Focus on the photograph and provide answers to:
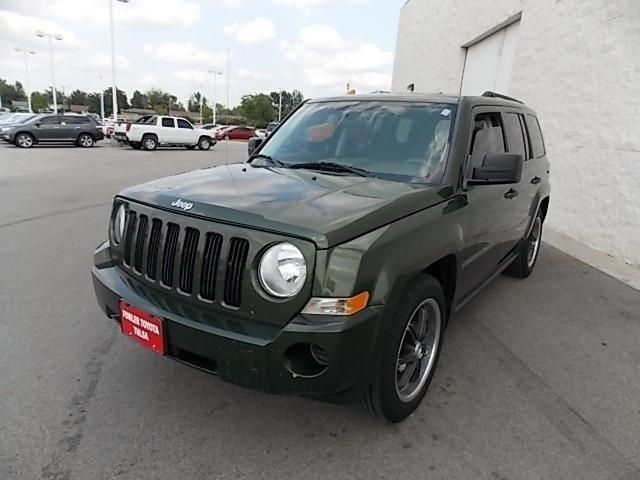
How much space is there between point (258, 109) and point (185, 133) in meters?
54.9

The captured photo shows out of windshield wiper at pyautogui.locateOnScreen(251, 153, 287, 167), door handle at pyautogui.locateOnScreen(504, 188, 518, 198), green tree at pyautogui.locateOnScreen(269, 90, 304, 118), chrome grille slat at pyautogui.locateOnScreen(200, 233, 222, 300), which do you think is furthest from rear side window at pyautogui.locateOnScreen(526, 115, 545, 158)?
green tree at pyautogui.locateOnScreen(269, 90, 304, 118)

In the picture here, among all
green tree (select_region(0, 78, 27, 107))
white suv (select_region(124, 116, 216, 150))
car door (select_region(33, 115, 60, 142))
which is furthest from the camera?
green tree (select_region(0, 78, 27, 107))

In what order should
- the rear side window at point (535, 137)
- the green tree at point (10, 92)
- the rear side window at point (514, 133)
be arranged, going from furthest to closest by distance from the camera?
the green tree at point (10, 92) < the rear side window at point (535, 137) < the rear side window at point (514, 133)

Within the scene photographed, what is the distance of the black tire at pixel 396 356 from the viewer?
231 centimetres

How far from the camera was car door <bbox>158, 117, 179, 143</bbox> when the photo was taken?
79.8 ft

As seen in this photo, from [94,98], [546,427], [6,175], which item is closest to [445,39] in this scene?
[6,175]

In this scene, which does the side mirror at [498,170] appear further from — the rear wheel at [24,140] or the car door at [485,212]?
the rear wheel at [24,140]

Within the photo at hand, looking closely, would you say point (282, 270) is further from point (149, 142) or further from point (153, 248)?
point (149, 142)

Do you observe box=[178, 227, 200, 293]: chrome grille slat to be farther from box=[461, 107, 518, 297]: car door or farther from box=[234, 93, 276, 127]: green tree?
box=[234, 93, 276, 127]: green tree

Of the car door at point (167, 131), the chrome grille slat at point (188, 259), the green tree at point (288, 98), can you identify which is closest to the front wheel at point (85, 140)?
the car door at point (167, 131)

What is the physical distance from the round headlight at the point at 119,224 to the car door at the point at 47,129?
23.3m

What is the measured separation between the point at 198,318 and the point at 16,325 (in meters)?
2.24

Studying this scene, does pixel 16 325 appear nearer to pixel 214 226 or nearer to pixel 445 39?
pixel 214 226

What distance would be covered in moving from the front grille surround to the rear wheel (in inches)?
922
